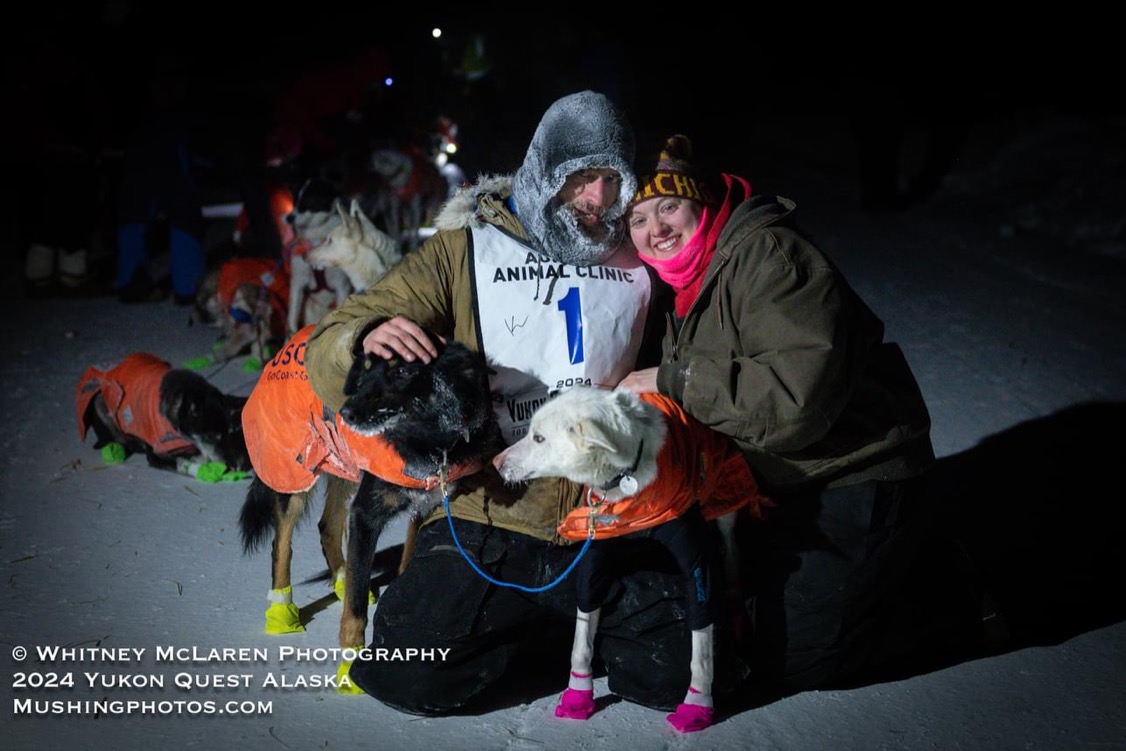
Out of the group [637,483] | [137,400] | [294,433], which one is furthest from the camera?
[137,400]

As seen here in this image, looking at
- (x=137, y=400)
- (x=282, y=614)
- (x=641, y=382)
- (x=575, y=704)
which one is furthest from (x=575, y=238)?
(x=137, y=400)

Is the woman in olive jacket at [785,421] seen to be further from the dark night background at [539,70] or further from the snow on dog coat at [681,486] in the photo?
the dark night background at [539,70]

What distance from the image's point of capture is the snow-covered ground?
119 inches

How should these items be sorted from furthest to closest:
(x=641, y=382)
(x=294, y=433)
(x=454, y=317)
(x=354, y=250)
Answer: (x=354, y=250), (x=294, y=433), (x=454, y=317), (x=641, y=382)

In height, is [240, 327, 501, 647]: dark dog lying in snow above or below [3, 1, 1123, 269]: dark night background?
below

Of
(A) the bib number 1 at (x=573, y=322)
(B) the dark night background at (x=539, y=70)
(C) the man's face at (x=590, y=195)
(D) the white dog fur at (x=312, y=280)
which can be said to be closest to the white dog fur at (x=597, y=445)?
(A) the bib number 1 at (x=573, y=322)

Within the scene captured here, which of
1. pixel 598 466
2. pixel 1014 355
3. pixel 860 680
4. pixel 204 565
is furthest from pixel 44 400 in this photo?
pixel 1014 355

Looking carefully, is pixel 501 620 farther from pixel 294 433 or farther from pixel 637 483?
pixel 294 433

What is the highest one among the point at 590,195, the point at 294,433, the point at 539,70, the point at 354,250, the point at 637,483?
the point at 539,70

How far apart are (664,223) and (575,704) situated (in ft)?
4.85

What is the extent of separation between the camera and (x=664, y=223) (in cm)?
326

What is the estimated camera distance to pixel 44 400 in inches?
236

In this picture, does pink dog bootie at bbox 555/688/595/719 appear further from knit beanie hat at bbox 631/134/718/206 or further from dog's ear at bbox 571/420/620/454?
knit beanie hat at bbox 631/134/718/206

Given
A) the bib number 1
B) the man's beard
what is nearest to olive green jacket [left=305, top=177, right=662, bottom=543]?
the man's beard
